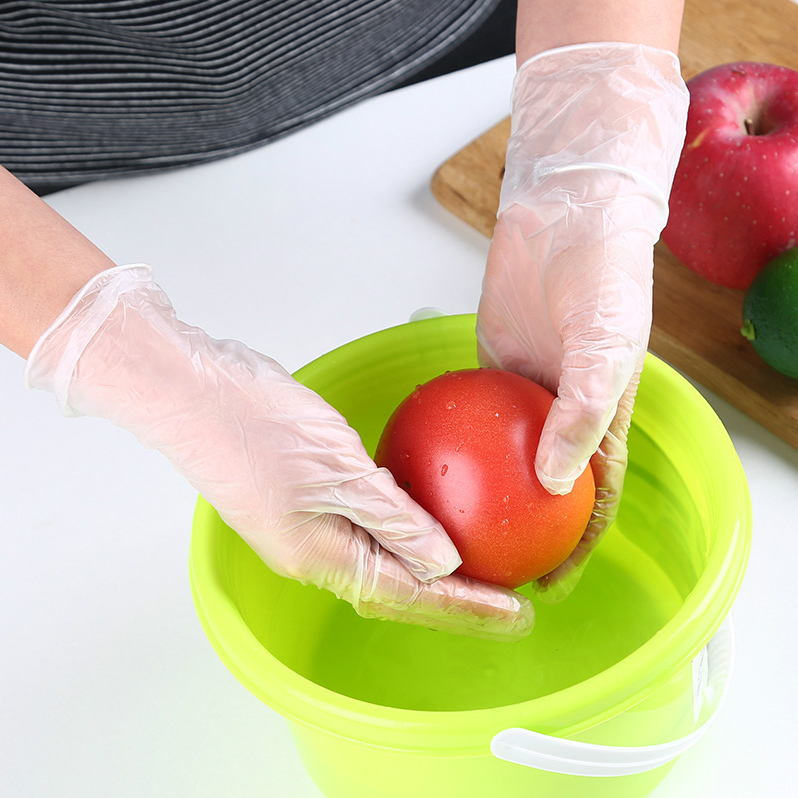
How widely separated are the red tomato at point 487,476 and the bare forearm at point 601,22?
38 centimetres

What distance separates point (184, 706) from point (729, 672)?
0.53 m

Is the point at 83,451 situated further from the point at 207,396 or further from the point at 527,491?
the point at 527,491

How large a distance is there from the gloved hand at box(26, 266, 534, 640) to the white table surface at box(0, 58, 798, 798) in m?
0.25

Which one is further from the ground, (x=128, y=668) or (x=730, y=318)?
(x=730, y=318)

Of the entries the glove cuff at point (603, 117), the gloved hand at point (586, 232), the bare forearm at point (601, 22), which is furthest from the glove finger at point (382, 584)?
the bare forearm at point (601, 22)

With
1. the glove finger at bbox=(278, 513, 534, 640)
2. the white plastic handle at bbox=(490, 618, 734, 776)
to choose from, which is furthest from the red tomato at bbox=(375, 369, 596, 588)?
the white plastic handle at bbox=(490, 618, 734, 776)

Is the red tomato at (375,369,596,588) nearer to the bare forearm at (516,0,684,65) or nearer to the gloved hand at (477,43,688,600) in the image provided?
the gloved hand at (477,43,688,600)

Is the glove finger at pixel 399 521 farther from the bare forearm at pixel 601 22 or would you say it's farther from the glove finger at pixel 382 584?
the bare forearm at pixel 601 22

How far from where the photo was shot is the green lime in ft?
3.17

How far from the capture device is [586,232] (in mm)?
841

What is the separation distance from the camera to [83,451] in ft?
3.72

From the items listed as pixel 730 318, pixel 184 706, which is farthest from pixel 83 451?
pixel 730 318

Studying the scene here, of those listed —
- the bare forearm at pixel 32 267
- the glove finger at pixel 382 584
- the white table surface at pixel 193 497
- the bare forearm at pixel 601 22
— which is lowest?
the white table surface at pixel 193 497

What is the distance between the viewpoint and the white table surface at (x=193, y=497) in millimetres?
862
